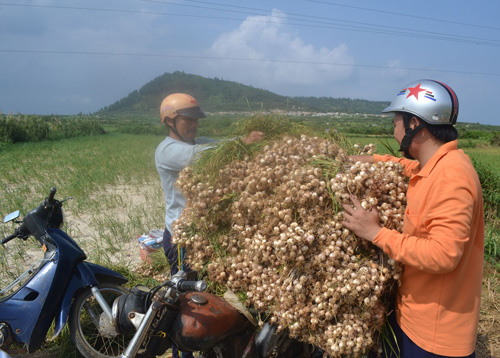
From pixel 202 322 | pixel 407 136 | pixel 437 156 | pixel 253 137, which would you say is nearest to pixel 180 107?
pixel 253 137

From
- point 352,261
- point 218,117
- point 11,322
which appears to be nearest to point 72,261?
point 11,322

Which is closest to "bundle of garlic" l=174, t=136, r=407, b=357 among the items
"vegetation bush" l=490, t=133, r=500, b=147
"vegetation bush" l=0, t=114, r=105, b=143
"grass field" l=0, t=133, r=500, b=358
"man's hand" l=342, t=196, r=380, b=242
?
"man's hand" l=342, t=196, r=380, b=242

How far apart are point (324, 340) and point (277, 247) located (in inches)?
21.6

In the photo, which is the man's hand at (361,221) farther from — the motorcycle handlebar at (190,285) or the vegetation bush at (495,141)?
the vegetation bush at (495,141)

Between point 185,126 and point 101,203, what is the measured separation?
24.4ft

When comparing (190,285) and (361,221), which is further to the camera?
(190,285)

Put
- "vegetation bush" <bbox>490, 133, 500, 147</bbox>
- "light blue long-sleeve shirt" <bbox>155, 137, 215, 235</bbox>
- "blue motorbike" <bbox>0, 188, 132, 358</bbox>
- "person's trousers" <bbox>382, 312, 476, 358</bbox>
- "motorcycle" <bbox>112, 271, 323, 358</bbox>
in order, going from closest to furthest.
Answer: "person's trousers" <bbox>382, 312, 476, 358</bbox>, "motorcycle" <bbox>112, 271, 323, 358</bbox>, "light blue long-sleeve shirt" <bbox>155, 137, 215, 235</bbox>, "blue motorbike" <bbox>0, 188, 132, 358</bbox>, "vegetation bush" <bbox>490, 133, 500, 147</bbox>

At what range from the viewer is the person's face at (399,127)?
1.96 meters

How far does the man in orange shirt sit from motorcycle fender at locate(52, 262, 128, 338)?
2690 millimetres

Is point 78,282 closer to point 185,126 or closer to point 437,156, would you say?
point 185,126

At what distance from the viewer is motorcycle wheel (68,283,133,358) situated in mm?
3422

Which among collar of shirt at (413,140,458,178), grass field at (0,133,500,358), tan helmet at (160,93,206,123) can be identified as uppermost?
tan helmet at (160,93,206,123)

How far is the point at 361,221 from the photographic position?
1808 millimetres

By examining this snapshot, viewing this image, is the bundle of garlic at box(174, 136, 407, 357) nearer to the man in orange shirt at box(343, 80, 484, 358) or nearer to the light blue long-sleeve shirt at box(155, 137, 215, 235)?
the man in orange shirt at box(343, 80, 484, 358)
